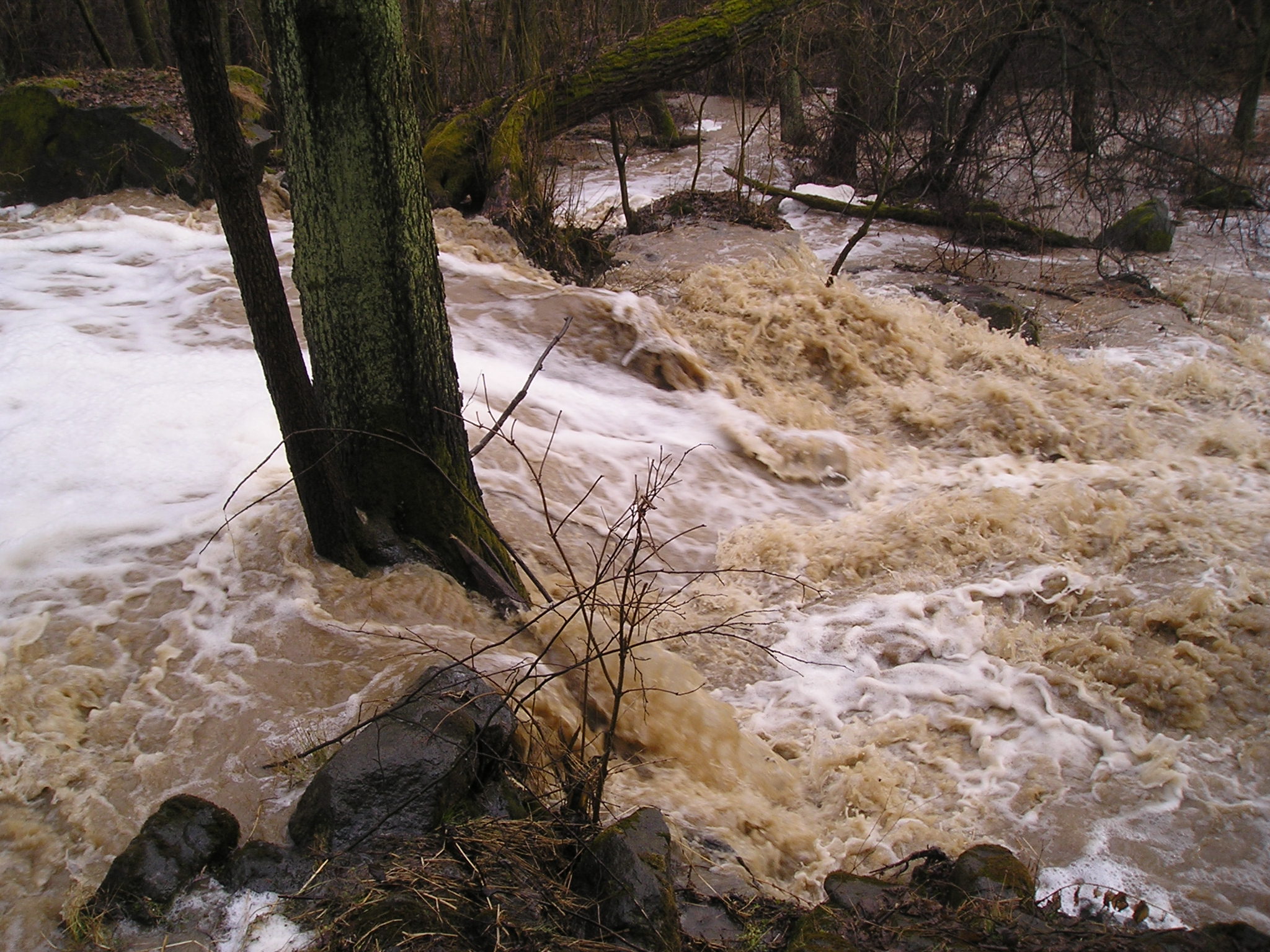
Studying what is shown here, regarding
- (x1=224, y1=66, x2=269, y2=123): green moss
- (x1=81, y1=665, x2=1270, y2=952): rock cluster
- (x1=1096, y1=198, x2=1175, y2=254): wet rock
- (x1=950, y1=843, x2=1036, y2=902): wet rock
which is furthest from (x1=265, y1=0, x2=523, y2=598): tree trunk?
(x1=1096, y1=198, x2=1175, y2=254): wet rock

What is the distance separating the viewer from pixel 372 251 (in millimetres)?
3377

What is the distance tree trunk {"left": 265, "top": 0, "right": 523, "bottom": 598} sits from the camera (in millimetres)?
3129

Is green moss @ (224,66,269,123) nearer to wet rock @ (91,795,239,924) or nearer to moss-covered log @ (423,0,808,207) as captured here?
moss-covered log @ (423,0,808,207)

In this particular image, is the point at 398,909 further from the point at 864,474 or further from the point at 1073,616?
the point at 864,474

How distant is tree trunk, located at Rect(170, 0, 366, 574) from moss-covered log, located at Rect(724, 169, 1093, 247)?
8331 millimetres

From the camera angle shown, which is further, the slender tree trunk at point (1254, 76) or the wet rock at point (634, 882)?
the slender tree trunk at point (1254, 76)

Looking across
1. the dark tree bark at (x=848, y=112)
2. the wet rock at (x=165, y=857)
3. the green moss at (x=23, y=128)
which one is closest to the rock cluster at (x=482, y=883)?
the wet rock at (x=165, y=857)

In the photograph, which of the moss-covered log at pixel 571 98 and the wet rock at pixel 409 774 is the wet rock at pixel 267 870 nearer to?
the wet rock at pixel 409 774

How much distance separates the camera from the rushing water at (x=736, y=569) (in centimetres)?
333

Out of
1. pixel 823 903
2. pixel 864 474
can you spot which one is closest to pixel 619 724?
pixel 823 903

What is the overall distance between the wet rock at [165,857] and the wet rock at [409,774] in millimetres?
213

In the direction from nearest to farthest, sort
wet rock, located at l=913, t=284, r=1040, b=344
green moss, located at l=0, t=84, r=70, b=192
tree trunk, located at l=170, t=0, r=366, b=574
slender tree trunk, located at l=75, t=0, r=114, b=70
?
1. tree trunk, located at l=170, t=0, r=366, b=574
2. green moss, located at l=0, t=84, r=70, b=192
3. wet rock, located at l=913, t=284, r=1040, b=344
4. slender tree trunk, located at l=75, t=0, r=114, b=70

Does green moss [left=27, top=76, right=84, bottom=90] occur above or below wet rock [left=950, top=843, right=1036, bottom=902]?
above

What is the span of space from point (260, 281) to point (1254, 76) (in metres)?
13.8
